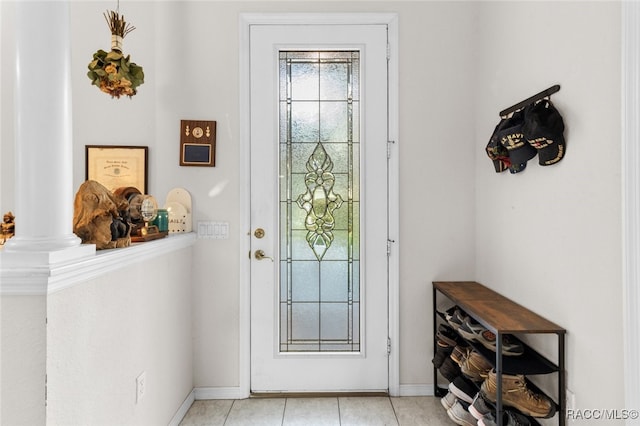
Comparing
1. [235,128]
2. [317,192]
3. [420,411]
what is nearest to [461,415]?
[420,411]

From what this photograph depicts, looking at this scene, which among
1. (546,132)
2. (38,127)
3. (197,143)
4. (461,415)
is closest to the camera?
(38,127)

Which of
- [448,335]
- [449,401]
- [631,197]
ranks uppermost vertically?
[631,197]

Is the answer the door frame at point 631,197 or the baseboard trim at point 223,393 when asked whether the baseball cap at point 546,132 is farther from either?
the baseboard trim at point 223,393

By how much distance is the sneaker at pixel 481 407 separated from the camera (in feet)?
5.95

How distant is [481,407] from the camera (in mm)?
1827

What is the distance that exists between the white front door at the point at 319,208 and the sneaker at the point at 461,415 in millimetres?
537

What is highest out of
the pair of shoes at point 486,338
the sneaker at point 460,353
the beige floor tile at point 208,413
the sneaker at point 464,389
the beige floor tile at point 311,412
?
the pair of shoes at point 486,338

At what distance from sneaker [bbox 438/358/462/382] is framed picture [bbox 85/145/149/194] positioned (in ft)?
7.01

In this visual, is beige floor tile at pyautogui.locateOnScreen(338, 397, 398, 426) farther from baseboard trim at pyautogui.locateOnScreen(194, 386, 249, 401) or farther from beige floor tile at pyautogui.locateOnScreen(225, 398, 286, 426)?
baseboard trim at pyautogui.locateOnScreen(194, 386, 249, 401)

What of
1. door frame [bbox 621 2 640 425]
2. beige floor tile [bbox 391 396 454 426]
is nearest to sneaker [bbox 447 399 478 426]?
beige floor tile [bbox 391 396 454 426]

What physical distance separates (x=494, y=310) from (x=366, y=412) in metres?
1.02

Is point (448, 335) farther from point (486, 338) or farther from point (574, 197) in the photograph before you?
point (574, 197)

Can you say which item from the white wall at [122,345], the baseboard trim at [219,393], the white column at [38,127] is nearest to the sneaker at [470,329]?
the baseboard trim at [219,393]

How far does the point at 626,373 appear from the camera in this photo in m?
1.33
